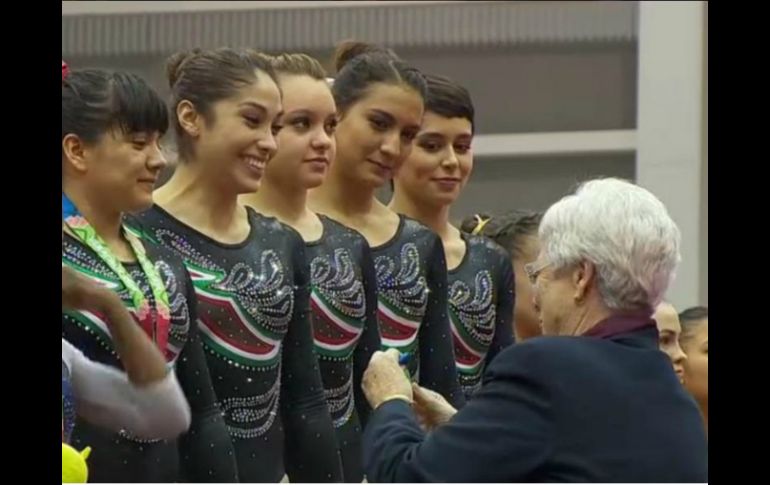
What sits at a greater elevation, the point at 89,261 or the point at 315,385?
the point at 89,261


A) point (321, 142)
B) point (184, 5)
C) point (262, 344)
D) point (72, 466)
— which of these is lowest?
point (72, 466)

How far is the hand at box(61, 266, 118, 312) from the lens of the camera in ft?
7.81

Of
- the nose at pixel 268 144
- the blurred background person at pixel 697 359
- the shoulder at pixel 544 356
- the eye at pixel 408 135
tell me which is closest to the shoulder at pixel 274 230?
the nose at pixel 268 144

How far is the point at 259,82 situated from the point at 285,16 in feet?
A: 11.3

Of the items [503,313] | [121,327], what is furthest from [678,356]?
[121,327]

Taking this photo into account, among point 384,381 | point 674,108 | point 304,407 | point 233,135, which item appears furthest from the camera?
point 674,108

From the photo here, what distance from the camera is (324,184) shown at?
3211mm

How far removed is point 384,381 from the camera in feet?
8.82

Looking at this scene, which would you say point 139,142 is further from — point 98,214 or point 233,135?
point 233,135

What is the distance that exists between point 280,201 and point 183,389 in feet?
1.44
